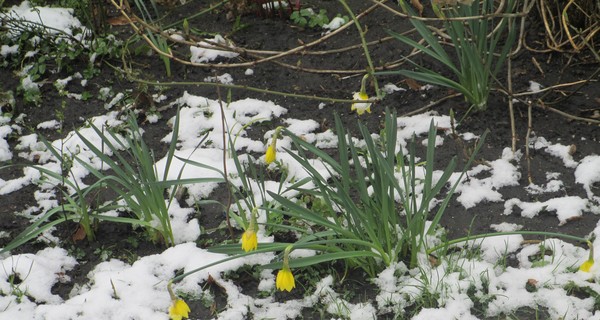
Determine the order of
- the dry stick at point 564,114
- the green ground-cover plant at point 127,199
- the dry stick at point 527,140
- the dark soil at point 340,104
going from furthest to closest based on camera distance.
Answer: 1. the dry stick at point 564,114
2. the dry stick at point 527,140
3. the dark soil at point 340,104
4. the green ground-cover plant at point 127,199

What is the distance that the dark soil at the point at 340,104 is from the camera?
2828 millimetres

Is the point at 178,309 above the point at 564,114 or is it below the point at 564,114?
above

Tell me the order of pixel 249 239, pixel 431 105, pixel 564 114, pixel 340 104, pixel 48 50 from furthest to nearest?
pixel 48 50
pixel 340 104
pixel 431 105
pixel 564 114
pixel 249 239

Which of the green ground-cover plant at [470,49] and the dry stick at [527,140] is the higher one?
the green ground-cover plant at [470,49]

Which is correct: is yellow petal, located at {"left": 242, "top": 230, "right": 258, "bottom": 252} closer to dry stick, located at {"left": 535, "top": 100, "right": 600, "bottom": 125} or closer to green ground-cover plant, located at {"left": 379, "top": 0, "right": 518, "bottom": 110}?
green ground-cover plant, located at {"left": 379, "top": 0, "right": 518, "bottom": 110}

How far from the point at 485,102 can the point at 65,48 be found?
2.22m

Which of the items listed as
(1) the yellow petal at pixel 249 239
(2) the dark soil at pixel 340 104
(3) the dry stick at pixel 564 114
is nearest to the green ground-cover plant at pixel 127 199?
(2) the dark soil at pixel 340 104

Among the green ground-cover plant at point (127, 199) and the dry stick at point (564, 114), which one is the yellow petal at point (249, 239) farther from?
the dry stick at point (564, 114)

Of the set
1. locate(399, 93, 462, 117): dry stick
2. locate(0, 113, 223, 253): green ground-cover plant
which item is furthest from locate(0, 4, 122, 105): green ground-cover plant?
locate(399, 93, 462, 117): dry stick

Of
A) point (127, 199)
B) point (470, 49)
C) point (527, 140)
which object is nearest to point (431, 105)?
point (470, 49)

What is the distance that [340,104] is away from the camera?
3570 millimetres

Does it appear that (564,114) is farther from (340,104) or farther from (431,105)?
(340,104)

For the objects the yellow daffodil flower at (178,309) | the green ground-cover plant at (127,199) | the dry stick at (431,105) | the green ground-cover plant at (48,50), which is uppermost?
the green ground-cover plant at (48,50)

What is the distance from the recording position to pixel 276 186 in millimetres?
3016
